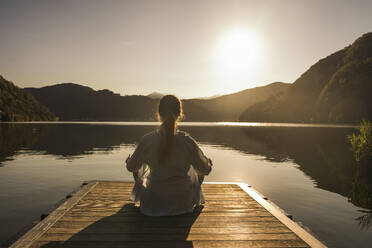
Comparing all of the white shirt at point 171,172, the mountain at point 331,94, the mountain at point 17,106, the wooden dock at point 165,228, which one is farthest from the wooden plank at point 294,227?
the mountain at point 17,106

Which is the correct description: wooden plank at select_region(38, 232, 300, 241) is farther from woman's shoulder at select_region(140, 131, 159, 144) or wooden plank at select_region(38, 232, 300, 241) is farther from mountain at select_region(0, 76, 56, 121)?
mountain at select_region(0, 76, 56, 121)

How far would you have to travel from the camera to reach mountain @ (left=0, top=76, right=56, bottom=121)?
110938mm

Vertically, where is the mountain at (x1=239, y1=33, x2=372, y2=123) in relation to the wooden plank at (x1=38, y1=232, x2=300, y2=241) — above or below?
above

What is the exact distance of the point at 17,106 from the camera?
403 feet

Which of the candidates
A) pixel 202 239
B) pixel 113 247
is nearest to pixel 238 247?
pixel 202 239

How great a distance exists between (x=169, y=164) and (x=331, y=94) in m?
141

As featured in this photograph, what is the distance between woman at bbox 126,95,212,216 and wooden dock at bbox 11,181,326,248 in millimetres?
281

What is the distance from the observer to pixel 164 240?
4031 mm

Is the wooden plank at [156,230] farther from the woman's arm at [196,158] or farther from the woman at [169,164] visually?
the woman's arm at [196,158]

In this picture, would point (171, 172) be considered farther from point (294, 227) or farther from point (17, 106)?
point (17, 106)

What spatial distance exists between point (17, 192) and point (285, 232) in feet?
38.5

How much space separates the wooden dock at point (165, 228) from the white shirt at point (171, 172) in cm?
23

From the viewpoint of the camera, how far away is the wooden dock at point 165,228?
400 cm

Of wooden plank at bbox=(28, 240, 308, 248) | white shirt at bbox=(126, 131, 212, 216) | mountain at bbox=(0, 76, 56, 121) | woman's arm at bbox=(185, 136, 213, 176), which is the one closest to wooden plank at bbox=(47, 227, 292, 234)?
wooden plank at bbox=(28, 240, 308, 248)
